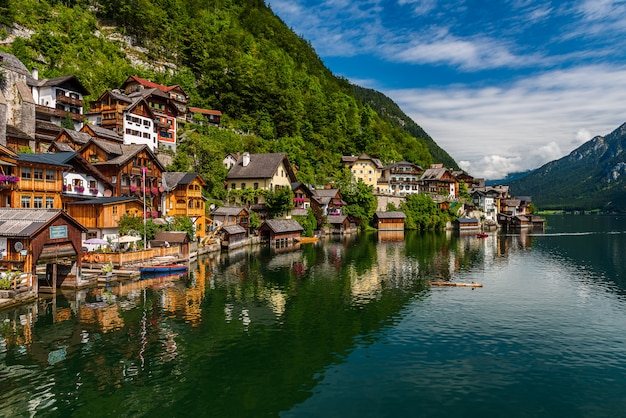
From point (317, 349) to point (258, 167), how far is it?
70.4 m

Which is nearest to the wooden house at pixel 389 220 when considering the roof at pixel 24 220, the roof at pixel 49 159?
the roof at pixel 49 159

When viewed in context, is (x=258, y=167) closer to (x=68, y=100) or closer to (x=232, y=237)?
(x=232, y=237)

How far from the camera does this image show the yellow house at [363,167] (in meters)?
141

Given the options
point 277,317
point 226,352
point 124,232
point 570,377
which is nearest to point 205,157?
point 124,232

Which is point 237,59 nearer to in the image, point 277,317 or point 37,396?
point 277,317

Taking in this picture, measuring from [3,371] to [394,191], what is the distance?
130218 millimetres

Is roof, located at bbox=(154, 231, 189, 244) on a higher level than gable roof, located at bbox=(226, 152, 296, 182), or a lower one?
A: lower

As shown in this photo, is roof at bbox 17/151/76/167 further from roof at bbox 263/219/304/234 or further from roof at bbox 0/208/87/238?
roof at bbox 263/219/304/234

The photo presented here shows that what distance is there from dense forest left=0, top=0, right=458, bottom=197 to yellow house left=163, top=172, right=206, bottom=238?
43.5ft

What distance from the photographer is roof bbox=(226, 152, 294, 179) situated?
9175cm

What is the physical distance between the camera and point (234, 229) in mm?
74438

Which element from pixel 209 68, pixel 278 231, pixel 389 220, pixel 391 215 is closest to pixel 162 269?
pixel 278 231

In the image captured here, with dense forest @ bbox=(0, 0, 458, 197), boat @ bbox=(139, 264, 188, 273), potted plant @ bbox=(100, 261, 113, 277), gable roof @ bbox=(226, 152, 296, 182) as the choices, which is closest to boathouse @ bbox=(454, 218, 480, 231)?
dense forest @ bbox=(0, 0, 458, 197)

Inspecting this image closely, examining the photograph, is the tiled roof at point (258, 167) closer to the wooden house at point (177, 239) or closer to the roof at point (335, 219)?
the roof at point (335, 219)
